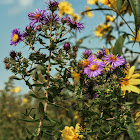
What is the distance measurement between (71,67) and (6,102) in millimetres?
1492

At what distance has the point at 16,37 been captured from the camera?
0.72 metres

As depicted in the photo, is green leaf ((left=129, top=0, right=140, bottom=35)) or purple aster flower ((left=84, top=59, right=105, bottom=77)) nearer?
purple aster flower ((left=84, top=59, right=105, bottom=77))

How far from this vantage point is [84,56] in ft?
2.32

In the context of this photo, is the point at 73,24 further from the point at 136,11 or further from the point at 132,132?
the point at 132,132

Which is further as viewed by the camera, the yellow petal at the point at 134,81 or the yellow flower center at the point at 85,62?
the yellow petal at the point at 134,81

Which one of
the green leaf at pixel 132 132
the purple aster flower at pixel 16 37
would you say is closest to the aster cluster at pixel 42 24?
the purple aster flower at pixel 16 37

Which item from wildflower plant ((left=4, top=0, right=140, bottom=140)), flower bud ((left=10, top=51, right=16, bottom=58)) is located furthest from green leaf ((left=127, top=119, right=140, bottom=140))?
flower bud ((left=10, top=51, right=16, bottom=58))

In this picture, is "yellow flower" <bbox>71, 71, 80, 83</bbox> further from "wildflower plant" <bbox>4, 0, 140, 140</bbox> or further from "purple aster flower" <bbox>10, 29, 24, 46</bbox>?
"purple aster flower" <bbox>10, 29, 24, 46</bbox>

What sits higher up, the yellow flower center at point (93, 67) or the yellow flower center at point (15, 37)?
the yellow flower center at point (15, 37)

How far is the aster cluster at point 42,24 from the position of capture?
2.26ft

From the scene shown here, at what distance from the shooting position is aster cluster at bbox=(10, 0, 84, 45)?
69 centimetres

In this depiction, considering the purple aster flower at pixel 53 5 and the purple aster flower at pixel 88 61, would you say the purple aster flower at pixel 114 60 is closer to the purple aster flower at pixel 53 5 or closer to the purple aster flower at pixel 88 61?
the purple aster flower at pixel 88 61

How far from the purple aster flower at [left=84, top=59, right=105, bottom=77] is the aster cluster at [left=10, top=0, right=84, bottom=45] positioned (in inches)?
5.7

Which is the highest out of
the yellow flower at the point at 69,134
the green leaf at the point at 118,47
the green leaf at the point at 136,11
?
the green leaf at the point at 136,11
